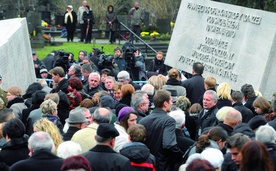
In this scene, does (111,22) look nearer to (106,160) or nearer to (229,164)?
(229,164)

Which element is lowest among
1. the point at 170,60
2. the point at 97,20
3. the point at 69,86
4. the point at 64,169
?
the point at 97,20

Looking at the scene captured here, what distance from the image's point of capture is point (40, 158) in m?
7.25

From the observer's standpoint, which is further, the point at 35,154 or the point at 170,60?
the point at 170,60

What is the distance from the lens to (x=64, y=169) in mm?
6125

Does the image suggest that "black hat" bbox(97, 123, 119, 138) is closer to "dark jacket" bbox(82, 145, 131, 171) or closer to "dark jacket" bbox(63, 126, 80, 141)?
"dark jacket" bbox(82, 145, 131, 171)

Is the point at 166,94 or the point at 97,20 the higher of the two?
the point at 166,94

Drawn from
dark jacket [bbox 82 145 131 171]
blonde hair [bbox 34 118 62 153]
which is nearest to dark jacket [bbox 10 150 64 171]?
dark jacket [bbox 82 145 131 171]

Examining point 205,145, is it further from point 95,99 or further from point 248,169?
point 95,99

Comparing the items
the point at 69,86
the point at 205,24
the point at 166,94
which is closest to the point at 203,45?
the point at 205,24

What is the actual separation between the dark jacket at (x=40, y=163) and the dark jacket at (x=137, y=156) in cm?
90

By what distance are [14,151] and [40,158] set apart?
106 centimetres

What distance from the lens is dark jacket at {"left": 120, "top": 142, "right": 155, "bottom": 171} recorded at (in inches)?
305

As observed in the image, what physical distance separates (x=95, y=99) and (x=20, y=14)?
77.4 ft

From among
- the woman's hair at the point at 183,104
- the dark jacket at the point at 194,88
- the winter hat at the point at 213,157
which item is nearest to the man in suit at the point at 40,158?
the winter hat at the point at 213,157
